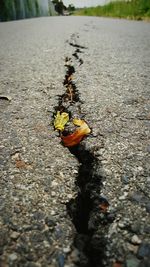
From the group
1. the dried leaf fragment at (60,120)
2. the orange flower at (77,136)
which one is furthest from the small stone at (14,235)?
the dried leaf fragment at (60,120)

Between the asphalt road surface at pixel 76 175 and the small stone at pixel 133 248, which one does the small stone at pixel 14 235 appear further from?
the small stone at pixel 133 248

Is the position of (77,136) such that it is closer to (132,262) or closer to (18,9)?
(132,262)

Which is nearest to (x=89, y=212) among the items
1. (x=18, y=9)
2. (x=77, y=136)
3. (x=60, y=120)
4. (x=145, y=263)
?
(x=145, y=263)

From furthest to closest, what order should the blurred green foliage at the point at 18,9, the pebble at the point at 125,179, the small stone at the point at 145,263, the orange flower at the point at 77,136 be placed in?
1. the blurred green foliage at the point at 18,9
2. the orange flower at the point at 77,136
3. the pebble at the point at 125,179
4. the small stone at the point at 145,263

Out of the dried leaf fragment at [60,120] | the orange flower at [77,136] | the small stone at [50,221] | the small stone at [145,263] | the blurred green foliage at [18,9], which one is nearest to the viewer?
the small stone at [145,263]

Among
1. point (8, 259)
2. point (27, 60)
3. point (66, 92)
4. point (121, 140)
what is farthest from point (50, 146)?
point (27, 60)

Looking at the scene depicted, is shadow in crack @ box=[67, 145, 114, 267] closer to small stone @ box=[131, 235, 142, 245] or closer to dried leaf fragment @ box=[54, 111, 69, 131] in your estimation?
small stone @ box=[131, 235, 142, 245]

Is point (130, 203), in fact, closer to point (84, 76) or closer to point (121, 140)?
point (121, 140)
